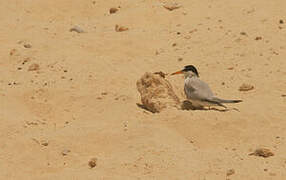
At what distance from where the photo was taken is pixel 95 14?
30.6ft

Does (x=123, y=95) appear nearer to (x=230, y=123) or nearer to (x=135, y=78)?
(x=135, y=78)

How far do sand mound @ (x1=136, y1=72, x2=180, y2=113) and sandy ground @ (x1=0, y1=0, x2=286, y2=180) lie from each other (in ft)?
0.43

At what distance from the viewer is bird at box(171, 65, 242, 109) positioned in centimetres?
600

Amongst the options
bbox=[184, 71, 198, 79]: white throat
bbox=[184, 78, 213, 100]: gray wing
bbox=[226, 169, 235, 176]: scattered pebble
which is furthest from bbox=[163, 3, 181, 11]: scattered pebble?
bbox=[226, 169, 235, 176]: scattered pebble

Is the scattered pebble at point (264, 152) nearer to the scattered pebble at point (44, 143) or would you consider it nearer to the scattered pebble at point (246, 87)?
the scattered pebble at point (246, 87)

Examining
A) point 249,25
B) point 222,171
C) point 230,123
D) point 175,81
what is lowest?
point 222,171

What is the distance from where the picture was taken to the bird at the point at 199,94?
6.00 meters

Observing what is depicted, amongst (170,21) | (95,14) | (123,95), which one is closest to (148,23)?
(170,21)

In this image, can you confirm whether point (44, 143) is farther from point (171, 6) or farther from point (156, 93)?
point (171, 6)

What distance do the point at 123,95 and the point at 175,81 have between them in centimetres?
80

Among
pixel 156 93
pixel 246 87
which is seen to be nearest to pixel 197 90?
pixel 156 93

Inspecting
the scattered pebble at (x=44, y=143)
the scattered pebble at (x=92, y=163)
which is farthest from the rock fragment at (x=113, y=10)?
the scattered pebble at (x=92, y=163)

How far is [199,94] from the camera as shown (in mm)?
→ 6035

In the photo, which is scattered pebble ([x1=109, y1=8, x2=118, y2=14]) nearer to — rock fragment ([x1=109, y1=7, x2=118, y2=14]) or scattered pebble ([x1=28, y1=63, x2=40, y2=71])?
rock fragment ([x1=109, y1=7, x2=118, y2=14])
